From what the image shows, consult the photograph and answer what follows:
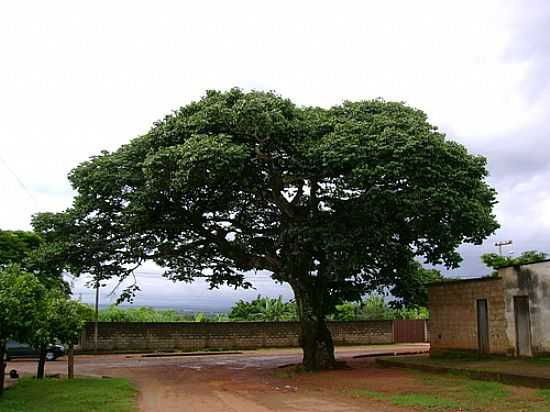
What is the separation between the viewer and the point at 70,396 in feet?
49.8

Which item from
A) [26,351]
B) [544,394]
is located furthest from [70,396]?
[26,351]

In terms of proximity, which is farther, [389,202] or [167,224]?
[167,224]

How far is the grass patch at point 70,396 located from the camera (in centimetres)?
1338

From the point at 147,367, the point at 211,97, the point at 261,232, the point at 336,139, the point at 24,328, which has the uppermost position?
the point at 211,97

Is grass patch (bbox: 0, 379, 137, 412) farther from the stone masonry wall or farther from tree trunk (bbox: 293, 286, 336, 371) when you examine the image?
the stone masonry wall

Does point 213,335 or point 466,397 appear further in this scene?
point 213,335

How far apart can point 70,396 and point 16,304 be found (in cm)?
263

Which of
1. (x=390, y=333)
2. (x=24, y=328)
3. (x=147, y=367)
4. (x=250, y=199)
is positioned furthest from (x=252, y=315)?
(x=24, y=328)

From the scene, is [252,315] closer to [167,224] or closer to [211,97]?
A: [167,224]

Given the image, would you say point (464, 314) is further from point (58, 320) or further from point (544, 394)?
point (58, 320)

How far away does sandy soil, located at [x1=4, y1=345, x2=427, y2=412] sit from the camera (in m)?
13.8

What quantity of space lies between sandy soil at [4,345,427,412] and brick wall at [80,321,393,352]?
775 cm

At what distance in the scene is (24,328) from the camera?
1494 centimetres

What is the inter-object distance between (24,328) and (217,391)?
5.14 meters
